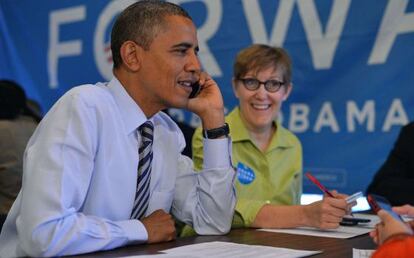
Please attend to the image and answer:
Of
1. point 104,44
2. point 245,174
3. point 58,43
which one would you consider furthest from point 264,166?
point 58,43

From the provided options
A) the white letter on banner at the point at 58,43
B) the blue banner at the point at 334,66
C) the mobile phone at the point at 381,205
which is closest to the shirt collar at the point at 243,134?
the blue banner at the point at 334,66

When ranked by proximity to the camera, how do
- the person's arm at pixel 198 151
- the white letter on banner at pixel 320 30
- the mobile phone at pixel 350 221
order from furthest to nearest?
the white letter on banner at pixel 320 30 → the person's arm at pixel 198 151 → the mobile phone at pixel 350 221

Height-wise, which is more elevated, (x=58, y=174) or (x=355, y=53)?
(x=355, y=53)

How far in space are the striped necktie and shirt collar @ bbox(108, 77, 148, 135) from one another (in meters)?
0.03

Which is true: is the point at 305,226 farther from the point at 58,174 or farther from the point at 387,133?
the point at 387,133

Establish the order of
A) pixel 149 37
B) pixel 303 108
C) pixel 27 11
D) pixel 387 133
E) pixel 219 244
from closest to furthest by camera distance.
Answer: pixel 219 244 < pixel 149 37 < pixel 387 133 < pixel 303 108 < pixel 27 11

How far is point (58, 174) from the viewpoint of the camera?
1.28m

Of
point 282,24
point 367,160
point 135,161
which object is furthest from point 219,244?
point 282,24

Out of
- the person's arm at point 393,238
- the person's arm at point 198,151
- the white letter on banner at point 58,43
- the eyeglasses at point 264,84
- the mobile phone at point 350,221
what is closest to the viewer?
the person's arm at point 393,238

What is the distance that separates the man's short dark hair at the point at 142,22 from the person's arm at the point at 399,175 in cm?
115

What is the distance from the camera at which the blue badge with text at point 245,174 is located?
217 cm

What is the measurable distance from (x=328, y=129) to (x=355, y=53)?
1.25ft

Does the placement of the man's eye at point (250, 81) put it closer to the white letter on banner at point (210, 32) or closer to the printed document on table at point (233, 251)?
the white letter on banner at point (210, 32)

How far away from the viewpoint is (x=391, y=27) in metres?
2.74
